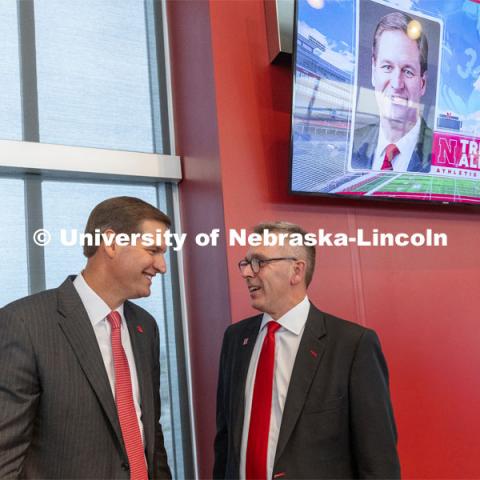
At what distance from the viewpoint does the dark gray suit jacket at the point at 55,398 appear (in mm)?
1528

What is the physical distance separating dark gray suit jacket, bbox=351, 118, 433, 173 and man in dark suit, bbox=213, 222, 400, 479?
935 mm

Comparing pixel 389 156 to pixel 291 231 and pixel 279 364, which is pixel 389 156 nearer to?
pixel 291 231

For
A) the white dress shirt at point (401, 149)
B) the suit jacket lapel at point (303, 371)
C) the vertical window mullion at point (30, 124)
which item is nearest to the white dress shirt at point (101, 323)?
the suit jacket lapel at point (303, 371)

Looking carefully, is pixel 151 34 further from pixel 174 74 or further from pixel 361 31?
pixel 361 31

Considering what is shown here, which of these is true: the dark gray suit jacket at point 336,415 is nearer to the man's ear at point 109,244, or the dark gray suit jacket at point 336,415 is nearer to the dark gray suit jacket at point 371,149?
the man's ear at point 109,244

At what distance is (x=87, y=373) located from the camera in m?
1.63

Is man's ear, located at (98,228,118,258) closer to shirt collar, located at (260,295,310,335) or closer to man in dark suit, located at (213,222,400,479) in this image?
man in dark suit, located at (213,222,400,479)

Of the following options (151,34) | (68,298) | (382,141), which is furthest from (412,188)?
(68,298)

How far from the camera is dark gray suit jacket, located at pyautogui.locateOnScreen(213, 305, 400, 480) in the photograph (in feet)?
5.73

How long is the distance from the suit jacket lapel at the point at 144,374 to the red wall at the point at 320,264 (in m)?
0.68

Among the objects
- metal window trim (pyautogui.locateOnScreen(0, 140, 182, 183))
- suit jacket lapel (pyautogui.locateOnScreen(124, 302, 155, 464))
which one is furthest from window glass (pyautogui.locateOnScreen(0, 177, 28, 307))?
suit jacket lapel (pyautogui.locateOnScreen(124, 302, 155, 464))

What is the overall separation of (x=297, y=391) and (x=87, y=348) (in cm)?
72

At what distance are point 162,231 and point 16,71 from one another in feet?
5.41

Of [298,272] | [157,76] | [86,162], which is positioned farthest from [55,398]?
[157,76]
